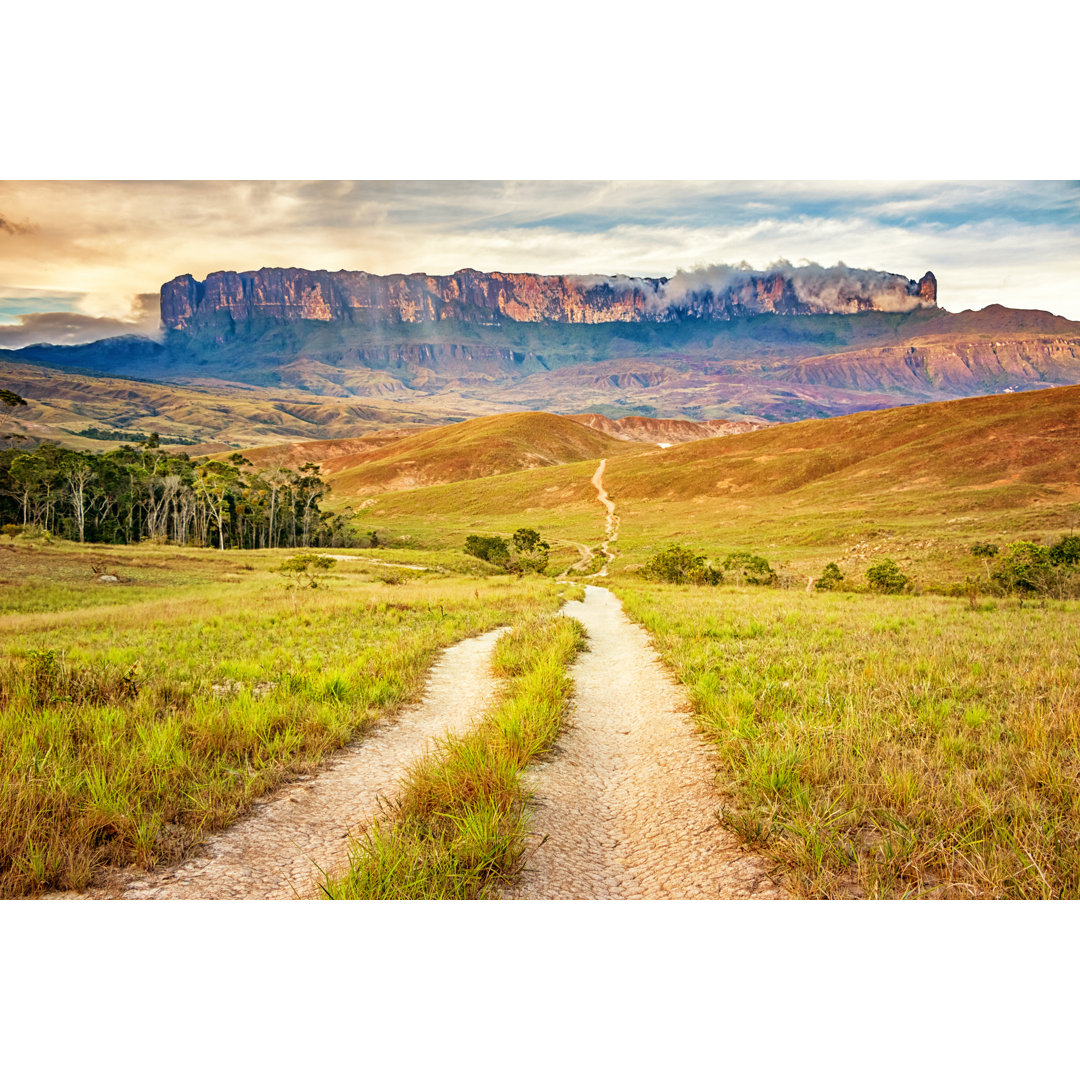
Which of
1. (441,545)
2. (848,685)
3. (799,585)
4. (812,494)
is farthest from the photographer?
(812,494)

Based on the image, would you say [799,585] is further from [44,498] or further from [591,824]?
[44,498]

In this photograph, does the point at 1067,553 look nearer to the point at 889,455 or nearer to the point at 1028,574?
the point at 1028,574

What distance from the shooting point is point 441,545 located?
77.8 meters

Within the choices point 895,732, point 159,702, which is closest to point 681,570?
point 895,732

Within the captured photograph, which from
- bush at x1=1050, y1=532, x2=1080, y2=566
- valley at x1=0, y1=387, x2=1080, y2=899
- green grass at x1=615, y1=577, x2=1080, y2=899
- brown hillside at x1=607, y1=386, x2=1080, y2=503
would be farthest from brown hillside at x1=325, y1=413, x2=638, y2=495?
green grass at x1=615, y1=577, x2=1080, y2=899

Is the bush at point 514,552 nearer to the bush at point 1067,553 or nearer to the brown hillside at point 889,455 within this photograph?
the bush at point 1067,553

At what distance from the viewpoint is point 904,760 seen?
4.53 meters

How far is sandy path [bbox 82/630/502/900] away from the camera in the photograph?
3369 millimetres

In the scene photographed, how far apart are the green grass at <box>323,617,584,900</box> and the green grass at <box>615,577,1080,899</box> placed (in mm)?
1552

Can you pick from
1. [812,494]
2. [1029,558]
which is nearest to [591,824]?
[1029,558]

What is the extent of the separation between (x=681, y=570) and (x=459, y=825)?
35.5 meters

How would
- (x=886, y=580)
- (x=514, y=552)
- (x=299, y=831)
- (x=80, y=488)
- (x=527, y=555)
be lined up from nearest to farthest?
(x=299, y=831)
(x=886, y=580)
(x=80, y=488)
(x=527, y=555)
(x=514, y=552)

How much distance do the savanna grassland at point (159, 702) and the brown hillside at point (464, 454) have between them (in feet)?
433

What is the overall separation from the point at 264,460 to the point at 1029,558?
18643cm
